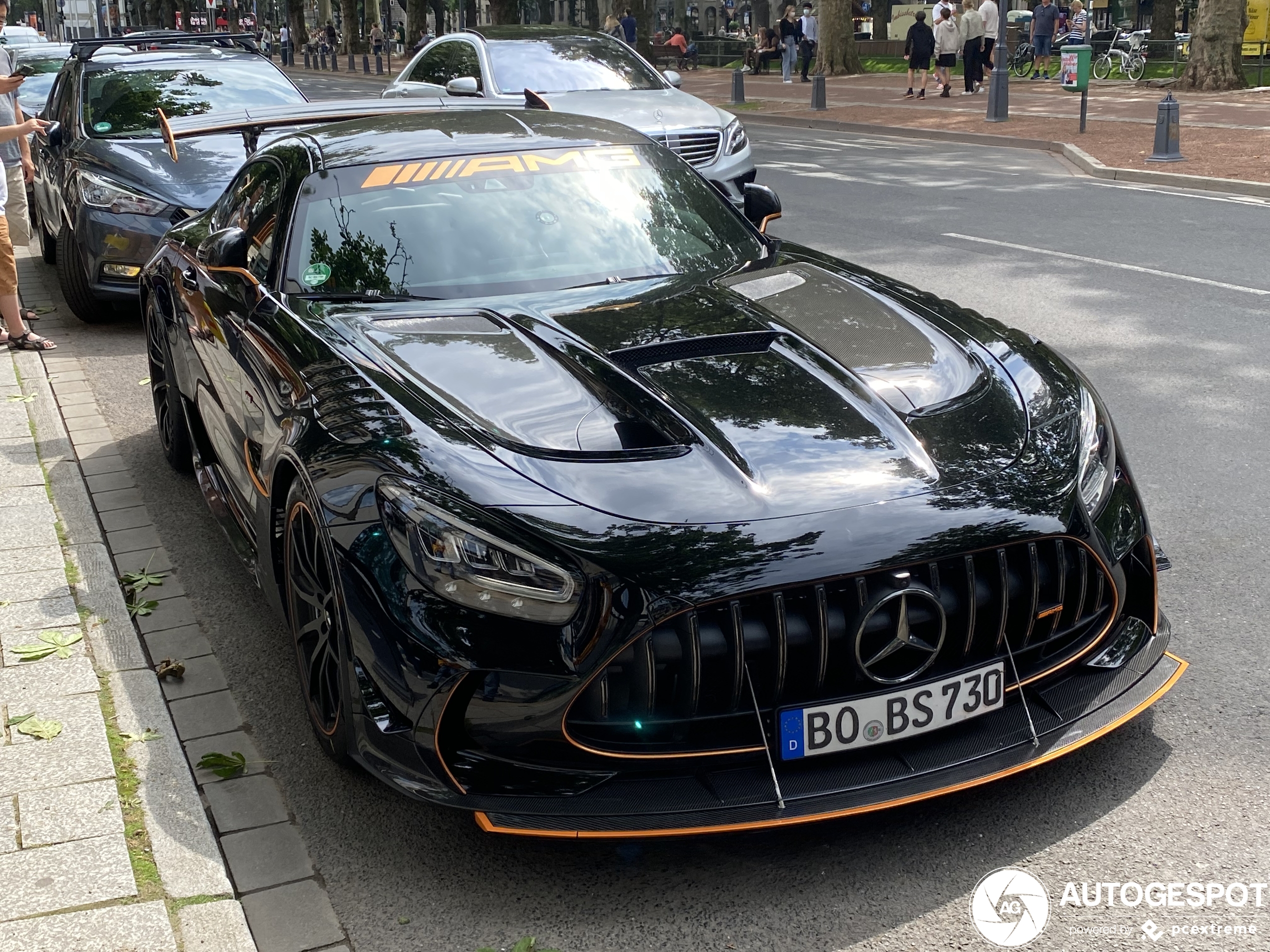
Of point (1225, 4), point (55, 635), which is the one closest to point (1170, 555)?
point (55, 635)

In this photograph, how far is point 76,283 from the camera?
927cm

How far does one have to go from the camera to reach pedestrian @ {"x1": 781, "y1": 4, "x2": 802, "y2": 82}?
1507 inches

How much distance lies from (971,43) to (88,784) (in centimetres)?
2987

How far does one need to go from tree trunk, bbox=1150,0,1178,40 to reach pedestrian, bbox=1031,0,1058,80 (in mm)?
4522

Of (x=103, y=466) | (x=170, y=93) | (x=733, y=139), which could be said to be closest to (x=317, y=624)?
(x=103, y=466)

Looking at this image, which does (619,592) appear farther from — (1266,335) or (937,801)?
(1266,335)

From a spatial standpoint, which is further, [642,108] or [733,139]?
[642,108]

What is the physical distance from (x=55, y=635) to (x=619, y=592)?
225 cm

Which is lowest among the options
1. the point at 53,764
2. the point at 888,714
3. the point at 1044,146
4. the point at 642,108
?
the point at 53,764

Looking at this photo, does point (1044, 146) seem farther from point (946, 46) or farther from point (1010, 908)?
point (1010, 908)

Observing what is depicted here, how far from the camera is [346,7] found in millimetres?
68250

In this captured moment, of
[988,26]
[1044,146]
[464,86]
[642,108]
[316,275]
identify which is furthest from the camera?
[988,26]

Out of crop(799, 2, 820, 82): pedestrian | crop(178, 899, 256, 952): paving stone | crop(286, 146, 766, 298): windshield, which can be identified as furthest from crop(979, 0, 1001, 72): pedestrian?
crop(178, 899, 256, 952): paving stone

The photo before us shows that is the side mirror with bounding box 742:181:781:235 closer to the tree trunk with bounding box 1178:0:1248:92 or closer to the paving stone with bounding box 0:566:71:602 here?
the paving stone with bounding box 0:566:71:602
